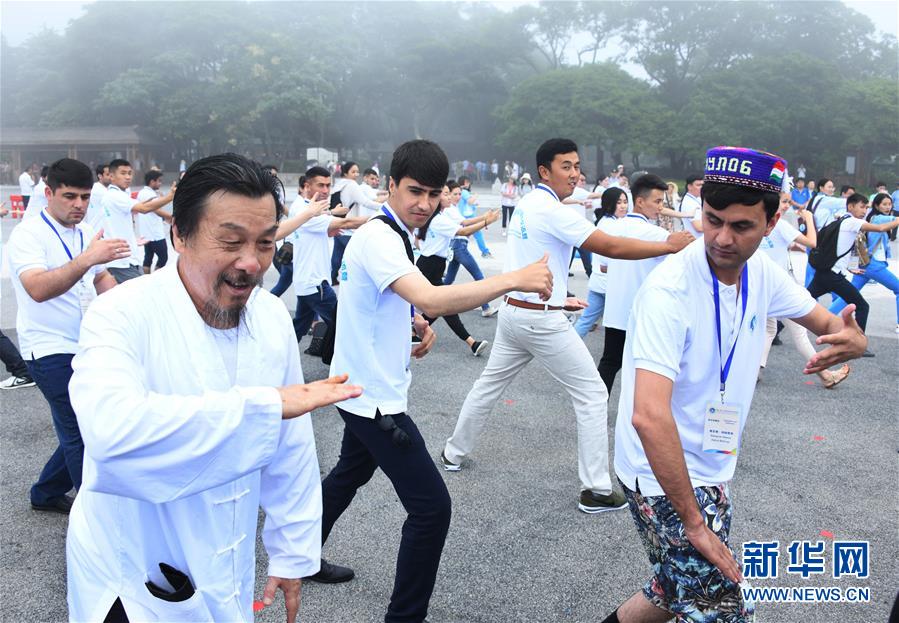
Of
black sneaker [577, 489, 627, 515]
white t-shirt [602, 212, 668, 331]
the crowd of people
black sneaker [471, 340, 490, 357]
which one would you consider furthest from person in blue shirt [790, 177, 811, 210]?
the crowd of people

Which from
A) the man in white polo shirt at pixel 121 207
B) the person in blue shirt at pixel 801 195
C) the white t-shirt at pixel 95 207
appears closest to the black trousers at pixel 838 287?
the man in white polo shirt at pixel 121 207

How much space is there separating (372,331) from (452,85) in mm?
49485

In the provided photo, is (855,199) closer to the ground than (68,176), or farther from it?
closer to the ground

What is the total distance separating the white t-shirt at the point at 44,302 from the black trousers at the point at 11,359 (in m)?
2.85

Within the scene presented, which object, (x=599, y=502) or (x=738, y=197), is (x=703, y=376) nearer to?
(x=738, y=197)

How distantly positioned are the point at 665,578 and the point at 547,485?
224 cm

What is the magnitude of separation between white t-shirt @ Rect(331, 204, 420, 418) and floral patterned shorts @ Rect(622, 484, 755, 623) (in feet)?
3.45

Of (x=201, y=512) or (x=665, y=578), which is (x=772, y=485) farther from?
(x=201, y=512)

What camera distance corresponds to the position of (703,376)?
2.15 metres

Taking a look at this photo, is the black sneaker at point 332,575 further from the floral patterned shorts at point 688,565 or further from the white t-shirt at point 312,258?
the white t-shirt at point 312,258

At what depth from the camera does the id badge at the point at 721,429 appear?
2.16m

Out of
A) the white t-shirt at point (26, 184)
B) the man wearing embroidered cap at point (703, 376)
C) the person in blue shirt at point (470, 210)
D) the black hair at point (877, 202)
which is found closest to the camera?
the man wearing embroidered cap at point (703, 376)

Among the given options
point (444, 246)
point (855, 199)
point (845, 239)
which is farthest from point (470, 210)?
point (845, 239)

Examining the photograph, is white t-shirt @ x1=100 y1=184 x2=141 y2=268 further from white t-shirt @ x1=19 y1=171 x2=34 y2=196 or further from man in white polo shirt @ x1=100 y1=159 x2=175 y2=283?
white t-shirt @ x1=19 y1=171 x2=34 y2=196
